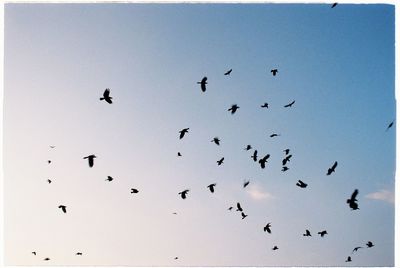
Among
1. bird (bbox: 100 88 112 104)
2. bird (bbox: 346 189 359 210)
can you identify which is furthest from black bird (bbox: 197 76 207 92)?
bird (bbox: 346 189 359 210)

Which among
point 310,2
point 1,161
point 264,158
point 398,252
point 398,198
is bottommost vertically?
point 398,252

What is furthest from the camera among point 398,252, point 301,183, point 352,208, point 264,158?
point 264,158

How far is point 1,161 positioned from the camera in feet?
32.6

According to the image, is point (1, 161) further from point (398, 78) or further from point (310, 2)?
point (398, 78)

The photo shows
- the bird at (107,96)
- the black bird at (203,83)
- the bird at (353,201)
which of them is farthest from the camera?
the black bird at (203,83)

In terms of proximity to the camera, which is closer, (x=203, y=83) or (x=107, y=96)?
(x=107, y=96)

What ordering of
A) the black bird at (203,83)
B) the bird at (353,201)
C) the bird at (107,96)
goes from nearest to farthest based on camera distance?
1. the bird at (353,201)
2. the bird at (107,96)
3. the black bird at (203,83)

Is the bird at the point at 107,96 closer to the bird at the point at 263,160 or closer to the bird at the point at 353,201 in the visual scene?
the bird at the point at 263,160

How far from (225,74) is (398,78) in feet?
33.3

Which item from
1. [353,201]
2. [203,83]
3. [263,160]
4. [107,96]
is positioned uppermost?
[203,83]

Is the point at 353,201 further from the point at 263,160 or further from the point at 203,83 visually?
the point at 203,83

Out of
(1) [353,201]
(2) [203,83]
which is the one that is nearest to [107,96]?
(2) [203,83]

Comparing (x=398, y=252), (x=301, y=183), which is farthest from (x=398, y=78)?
(x=301, y=183)

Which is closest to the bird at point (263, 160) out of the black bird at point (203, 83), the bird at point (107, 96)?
the black bird at point (203, 83)
